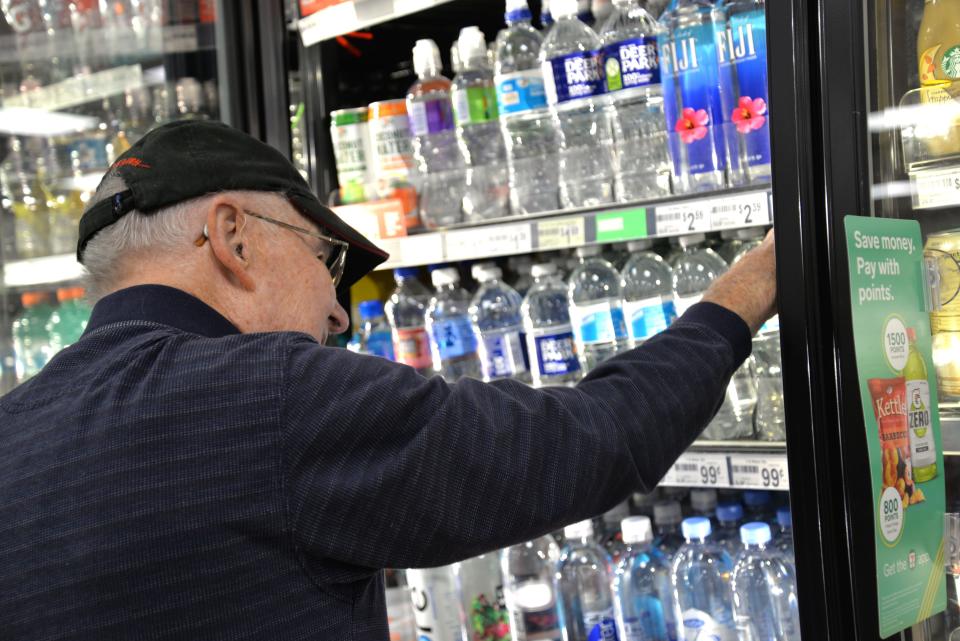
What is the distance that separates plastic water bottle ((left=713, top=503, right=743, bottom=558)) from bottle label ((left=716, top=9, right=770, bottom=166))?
70 centimetres

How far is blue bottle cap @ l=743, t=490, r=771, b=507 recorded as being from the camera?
2076 millimetres

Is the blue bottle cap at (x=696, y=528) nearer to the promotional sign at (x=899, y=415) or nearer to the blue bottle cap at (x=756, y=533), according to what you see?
the blue bottle cap at (x=756, y=533)

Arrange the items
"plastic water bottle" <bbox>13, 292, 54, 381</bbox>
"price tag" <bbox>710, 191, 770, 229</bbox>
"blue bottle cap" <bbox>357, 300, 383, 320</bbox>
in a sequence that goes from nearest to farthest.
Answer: "price tag" <bbox>710, 191, 770, 229</bbox>, "blue bottle cap" <bbox>357, 300, 383, 320</bbox>, "plastic water bottle" <bbox>13, 292, 54, 381</bbox>

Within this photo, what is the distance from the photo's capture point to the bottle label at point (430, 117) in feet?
7.49

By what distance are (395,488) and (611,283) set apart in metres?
1.26

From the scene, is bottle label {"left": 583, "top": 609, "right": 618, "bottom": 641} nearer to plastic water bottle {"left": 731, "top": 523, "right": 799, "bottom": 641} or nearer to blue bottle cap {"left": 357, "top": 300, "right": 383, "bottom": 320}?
plastic water bottle {"left": 731, "top": 523, "right": 799, "bottom": 641}

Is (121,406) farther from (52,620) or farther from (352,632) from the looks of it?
(352,632)

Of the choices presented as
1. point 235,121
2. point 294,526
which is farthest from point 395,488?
point 235,121

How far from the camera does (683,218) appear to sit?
1.72m

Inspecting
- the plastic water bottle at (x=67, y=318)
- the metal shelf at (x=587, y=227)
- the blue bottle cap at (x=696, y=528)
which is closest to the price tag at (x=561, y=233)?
the metal shelf at (x=587, y=227)

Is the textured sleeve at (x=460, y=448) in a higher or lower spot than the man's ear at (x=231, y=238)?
lower

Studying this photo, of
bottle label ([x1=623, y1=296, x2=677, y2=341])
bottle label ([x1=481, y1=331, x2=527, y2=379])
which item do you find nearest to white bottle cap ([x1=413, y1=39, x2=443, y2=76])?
bottle label ([x1=481, y1=331, x2=527, y2=379])

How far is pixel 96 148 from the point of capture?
3.15 metres

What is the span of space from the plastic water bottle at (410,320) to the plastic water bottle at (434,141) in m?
0.20
